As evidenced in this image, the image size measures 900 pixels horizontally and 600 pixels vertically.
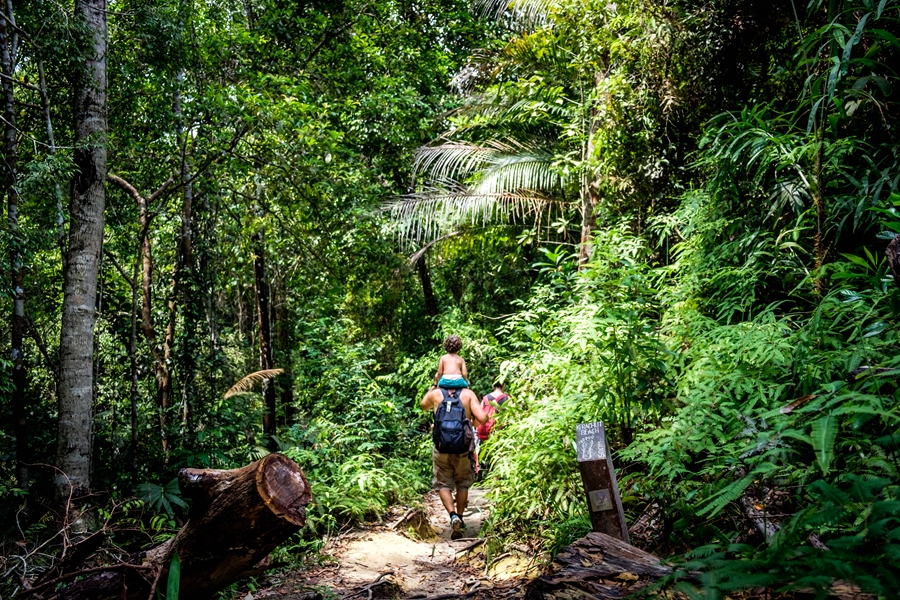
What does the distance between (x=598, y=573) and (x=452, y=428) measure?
3.64 metres

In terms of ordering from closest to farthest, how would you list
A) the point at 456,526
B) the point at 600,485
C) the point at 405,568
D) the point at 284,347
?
the point at 600,485 → the point at 405,568 → the point at 456,526 → the point at 284,347

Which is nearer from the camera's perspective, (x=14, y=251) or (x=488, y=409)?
(x=14, y=251)

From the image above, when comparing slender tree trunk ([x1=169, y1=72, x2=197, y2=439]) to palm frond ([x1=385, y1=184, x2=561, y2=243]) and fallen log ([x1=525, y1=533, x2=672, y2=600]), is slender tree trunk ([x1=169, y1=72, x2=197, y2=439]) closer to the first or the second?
palm frond ([x1=385, y1=184, x2=561, y2=243])

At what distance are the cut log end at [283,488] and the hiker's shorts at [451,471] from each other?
2.81 m

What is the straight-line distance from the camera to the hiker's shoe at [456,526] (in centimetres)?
610

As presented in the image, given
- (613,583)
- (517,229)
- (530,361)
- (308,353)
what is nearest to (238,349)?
(308,353)

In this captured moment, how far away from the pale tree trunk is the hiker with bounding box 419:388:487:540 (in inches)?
130

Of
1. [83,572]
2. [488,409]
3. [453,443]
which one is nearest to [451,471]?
[453,443]

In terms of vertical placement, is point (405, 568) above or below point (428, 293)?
below

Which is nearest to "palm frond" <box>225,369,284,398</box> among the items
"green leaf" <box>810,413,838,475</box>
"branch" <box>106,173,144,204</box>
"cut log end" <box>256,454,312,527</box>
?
"branch" <box>106,173,144,204</box>

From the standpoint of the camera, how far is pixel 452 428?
601cm

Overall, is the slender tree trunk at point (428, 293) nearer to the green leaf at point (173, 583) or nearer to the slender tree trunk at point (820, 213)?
the slender tree trunk at point (820, 213)

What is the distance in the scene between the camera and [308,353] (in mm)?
9508

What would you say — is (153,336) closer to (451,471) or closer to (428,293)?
(451,471)
